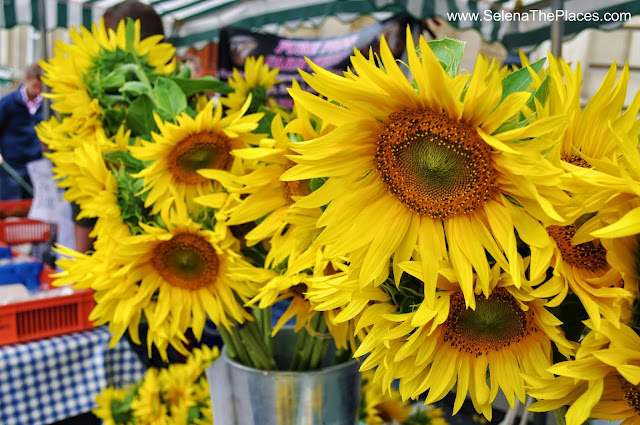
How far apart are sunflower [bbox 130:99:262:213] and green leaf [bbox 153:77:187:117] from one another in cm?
2

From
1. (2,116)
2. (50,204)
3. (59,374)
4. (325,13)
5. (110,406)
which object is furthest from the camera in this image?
(2,116)

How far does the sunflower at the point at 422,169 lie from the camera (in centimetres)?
28

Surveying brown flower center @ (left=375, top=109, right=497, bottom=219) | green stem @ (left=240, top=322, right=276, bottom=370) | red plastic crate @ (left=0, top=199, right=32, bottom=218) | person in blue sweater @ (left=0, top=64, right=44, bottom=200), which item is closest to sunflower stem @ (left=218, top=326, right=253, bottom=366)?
green stem @ (left=240, top=322, right=276, bottom=370)

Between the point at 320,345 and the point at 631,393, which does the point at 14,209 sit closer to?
the point at 320,345

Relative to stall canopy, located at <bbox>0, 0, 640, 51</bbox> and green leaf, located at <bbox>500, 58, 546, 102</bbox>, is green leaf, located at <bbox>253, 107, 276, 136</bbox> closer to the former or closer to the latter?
green leaf, located at <bbox>500, 58, 546, 102</bbox>

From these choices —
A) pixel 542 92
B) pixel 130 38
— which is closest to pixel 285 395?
pixel 542 92

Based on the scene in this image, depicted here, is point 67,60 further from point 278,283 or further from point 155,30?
point 155,30

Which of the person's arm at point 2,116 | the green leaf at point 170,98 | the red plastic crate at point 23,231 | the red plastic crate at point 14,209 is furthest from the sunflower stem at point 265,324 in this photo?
the person's arm at point 2,116

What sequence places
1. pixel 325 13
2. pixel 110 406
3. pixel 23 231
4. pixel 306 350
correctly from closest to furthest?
pixel 306 350 → pixel 110 406 → pixel 23 231 → pixel 325 13

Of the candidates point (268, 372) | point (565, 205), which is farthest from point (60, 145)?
point (565, 205)

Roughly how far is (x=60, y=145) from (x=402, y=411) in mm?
537

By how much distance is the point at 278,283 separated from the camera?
1.53 ft

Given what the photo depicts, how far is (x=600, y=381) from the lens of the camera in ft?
0.97

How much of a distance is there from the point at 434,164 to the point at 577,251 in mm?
93
